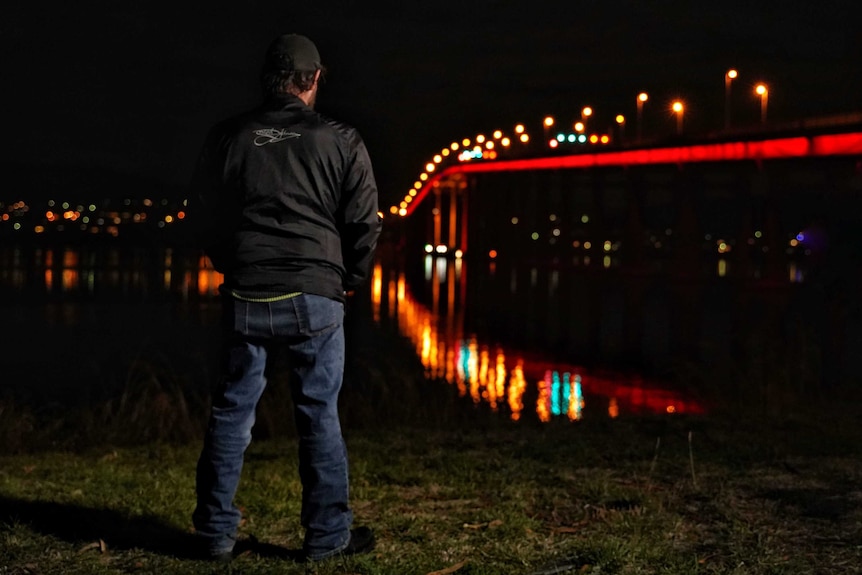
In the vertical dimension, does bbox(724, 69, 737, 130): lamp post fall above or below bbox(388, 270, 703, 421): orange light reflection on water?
above

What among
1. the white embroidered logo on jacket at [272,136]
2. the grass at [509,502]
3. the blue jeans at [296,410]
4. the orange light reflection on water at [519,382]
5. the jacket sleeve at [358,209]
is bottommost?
the orange light reflection on water at [519,382]

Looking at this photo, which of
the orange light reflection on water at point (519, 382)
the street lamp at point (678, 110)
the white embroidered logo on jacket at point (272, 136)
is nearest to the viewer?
the white embroidered logo on jacket at point (272, 136)

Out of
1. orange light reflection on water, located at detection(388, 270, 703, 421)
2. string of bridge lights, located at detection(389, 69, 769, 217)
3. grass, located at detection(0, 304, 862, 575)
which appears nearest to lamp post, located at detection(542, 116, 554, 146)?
string of bridge lights, located at detection(389, 69, 769, 217)

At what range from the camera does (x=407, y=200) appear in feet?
494

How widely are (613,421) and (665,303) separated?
49334mm

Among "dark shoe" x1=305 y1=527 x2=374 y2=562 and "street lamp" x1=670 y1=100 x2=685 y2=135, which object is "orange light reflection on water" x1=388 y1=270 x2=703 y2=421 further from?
"street lamp" x1=670 y1=100 x2=685 y2=135

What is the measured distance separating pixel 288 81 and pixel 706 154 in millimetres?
67458

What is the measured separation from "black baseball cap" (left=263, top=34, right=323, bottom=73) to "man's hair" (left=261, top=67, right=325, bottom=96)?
17 mm

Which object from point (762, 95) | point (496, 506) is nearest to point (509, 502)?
point (496, 506)

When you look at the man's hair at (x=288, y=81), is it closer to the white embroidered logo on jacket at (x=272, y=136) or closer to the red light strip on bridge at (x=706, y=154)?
the white embroidered logo on jacket at (x=272, y=136)

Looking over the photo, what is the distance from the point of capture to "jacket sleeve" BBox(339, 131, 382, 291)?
504 cm

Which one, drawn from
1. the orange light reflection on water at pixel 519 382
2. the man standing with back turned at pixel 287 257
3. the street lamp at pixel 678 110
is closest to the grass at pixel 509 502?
the man standing with back turned at pixel 287 257

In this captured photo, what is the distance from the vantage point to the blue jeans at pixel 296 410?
5.06 m

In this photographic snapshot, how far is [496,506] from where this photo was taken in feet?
21.1
